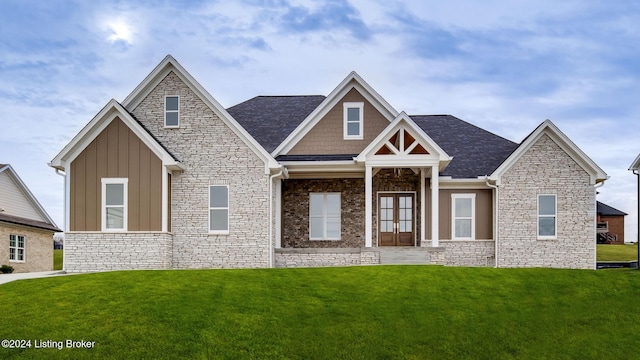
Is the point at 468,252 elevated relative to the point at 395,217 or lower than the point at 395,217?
lower

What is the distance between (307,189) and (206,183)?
4654 millimetres

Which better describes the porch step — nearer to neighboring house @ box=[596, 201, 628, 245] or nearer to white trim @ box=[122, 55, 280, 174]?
white trim @ box=[122, 55, 280, 174]

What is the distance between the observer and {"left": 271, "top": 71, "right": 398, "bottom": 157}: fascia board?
2573 cm

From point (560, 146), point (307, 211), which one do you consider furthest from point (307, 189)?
point (560, 146)

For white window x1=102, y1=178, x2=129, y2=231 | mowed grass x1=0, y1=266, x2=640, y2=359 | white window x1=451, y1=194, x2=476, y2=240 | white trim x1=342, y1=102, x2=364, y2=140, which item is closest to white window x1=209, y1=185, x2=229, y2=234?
white window x1=102, y1=178, x2=129, y2=231

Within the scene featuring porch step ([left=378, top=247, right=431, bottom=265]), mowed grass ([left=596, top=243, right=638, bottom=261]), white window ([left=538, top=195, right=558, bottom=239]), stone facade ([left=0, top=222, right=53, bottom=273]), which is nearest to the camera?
porch step ([left=378, top=247, right=431, bottom=265])

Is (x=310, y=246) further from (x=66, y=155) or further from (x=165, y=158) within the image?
(x=66, y=155)

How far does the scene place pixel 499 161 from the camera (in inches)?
1072

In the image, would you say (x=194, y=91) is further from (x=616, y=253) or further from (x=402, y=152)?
(x=616, y=253)

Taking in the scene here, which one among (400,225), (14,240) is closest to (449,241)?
(400,225)

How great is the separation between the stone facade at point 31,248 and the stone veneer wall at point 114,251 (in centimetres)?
1175

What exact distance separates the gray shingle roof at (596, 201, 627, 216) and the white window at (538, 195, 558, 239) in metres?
25.4

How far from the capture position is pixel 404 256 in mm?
23500

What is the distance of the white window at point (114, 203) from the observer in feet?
74.6
